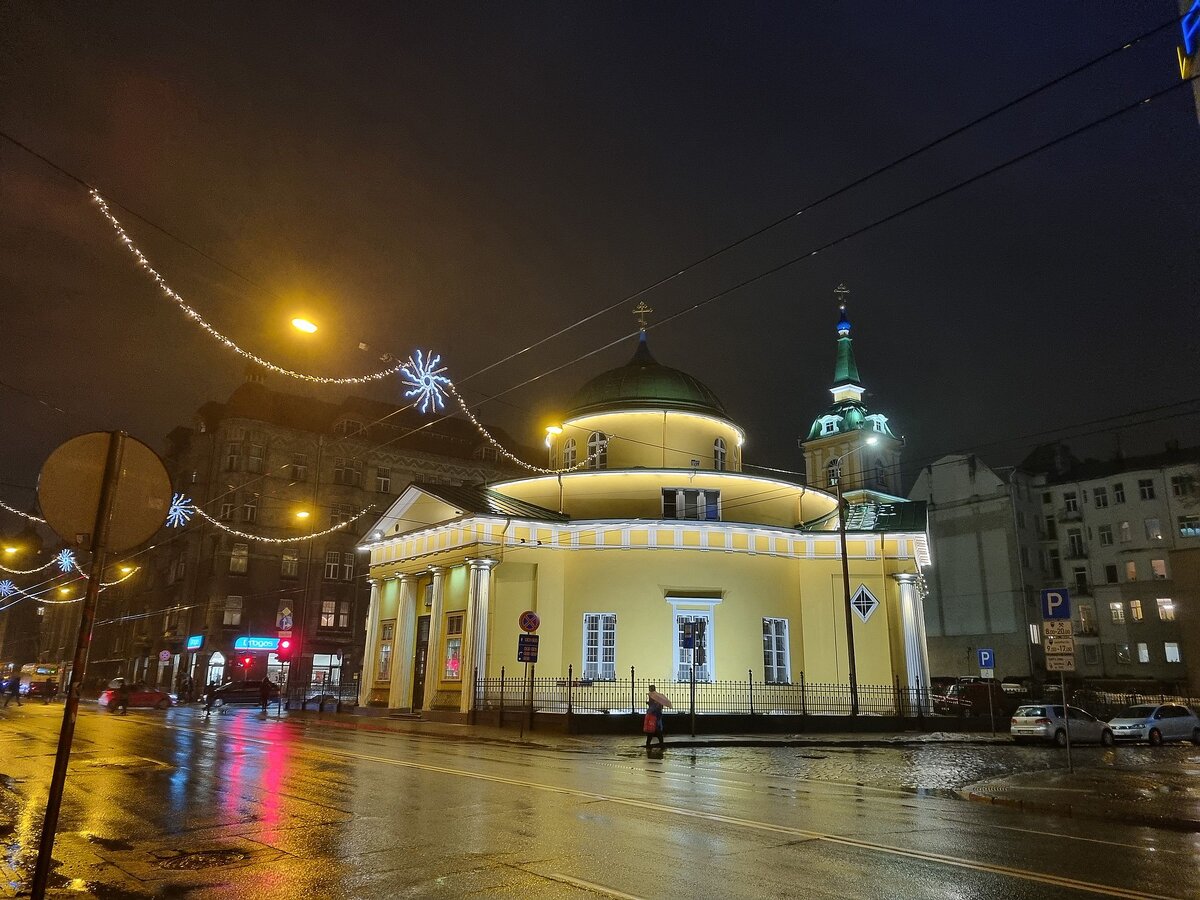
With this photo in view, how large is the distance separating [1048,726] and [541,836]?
22267 mm

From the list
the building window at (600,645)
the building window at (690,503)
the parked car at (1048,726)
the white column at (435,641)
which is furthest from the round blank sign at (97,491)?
the building window at (690,503)

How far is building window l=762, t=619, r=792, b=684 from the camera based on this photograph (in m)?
30.3

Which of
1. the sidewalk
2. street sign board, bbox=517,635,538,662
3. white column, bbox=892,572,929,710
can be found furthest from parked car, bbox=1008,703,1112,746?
street sign board, bbox=517,635,538,662

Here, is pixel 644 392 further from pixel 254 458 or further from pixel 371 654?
pixel 254 458

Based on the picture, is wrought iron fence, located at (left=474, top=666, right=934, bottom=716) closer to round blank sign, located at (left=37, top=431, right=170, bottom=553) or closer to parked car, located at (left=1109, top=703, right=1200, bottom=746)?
parked car, located at (left=1109, top=703, right=1200, bottom=746)

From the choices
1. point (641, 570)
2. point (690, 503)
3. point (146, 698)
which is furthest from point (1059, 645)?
point (146, 698)

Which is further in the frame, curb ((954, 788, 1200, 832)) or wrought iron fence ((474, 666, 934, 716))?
wrought iron fence ((474, 666, 934, 716))

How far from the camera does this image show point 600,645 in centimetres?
2933

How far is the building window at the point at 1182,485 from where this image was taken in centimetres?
5338

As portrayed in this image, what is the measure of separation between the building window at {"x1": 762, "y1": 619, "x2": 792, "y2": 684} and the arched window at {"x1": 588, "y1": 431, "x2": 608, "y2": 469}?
948cm

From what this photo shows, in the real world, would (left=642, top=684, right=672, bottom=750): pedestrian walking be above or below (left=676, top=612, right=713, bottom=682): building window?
below

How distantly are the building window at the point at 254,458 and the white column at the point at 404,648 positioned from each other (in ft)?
82.9

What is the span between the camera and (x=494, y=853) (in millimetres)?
7320

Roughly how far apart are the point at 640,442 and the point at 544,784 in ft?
78.6
